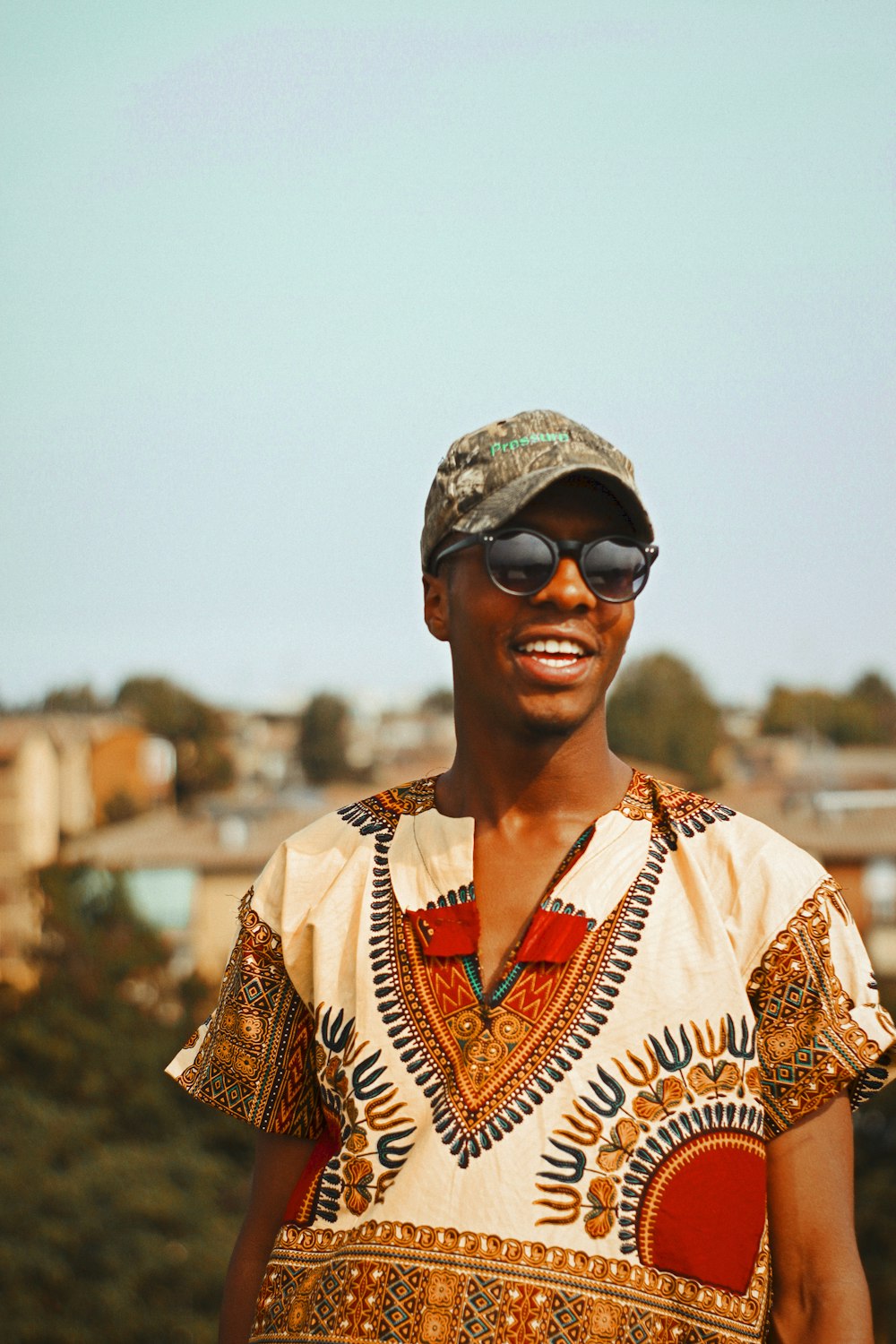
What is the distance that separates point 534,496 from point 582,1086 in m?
0.85

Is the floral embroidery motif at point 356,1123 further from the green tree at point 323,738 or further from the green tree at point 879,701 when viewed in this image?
the green tree at point 879,701

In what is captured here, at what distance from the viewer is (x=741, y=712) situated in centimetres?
9956

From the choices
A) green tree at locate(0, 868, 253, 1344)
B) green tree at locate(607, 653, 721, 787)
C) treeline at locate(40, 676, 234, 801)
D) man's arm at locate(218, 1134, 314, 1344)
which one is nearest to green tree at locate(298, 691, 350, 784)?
treeline at locate(40, 676, 234, 801)

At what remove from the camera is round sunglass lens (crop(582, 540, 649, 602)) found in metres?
2.56

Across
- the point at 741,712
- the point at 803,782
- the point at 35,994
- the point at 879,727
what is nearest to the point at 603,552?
the point at 35,994

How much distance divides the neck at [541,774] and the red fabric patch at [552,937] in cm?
19

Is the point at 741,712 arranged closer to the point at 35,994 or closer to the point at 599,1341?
the point at 35,994

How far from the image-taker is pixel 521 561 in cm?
256

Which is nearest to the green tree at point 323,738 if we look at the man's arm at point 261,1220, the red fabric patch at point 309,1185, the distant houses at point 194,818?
the distant houses at point 194,818

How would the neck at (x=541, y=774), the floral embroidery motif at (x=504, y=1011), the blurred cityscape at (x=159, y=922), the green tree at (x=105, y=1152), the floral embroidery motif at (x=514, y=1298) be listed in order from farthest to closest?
the blurred cityscape at (x=159, y=922) → the green tree at (x=105, y=1152) → the neck at (x=541, y=774) → the floral embroidery motif at (x=504, y=1011) → the floral embroidery motif at (x=514, y=1298)

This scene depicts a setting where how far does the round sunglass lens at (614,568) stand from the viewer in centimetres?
256

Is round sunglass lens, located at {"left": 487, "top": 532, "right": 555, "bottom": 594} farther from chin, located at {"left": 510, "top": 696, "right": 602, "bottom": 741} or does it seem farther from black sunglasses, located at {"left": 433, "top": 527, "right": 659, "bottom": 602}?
chin, located at {"left": 510, "top": 696, "right": 602, "bottom": 741}

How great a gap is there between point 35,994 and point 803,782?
87.1 ft

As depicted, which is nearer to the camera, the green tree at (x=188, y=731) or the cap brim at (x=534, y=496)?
the cap brim at (x=534, y=496)
